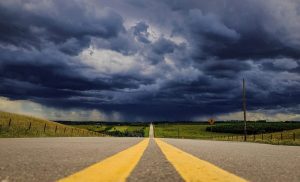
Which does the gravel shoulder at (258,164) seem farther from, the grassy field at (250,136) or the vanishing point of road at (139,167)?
the grassy field at (250,136)

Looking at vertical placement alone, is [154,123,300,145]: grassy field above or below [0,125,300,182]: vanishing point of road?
above

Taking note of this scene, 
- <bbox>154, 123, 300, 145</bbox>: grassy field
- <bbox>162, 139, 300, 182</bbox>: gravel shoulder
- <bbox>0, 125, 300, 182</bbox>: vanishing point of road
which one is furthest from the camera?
<bbox>154, 123, 300, 145</bbox>: grassy field

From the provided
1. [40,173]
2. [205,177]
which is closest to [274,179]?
[205,177]

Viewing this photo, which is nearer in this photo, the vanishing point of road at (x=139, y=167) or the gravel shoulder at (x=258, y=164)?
the vanishing point of road at (x=139, y=167)

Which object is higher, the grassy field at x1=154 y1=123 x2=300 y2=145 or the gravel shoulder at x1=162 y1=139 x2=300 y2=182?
the grassy field at x1=154 y1=123 x2=300 y2=145

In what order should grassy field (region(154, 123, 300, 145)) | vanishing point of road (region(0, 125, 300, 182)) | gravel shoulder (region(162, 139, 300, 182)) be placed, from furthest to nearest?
grassy field (region(154, 123, 300, 145)), gravel shoulder (region(162, 139, 300, 182)), vanishing point of road (region(0, 125, 300, 182))

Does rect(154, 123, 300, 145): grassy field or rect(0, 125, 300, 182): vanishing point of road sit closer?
rect(0, 125, 300, 182): vanishing point of road

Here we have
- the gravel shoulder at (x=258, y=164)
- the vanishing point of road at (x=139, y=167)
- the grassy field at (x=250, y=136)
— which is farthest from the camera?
the grassy field at (x=250, y=136)

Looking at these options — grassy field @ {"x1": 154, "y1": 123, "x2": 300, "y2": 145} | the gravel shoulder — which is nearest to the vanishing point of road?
the gravel shoulder

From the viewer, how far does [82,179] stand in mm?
3314

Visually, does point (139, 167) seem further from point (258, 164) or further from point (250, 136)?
point (250, 136)

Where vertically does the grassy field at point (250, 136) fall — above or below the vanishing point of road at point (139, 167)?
above

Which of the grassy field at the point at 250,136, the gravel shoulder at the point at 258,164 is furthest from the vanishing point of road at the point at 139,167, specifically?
the grassy field at the point at 250,136

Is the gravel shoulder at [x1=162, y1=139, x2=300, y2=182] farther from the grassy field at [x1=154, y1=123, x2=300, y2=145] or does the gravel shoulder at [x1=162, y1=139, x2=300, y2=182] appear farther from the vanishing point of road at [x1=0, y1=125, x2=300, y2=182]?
the grassy field at [x1=154, y1=123, x2=300, y2=145]
